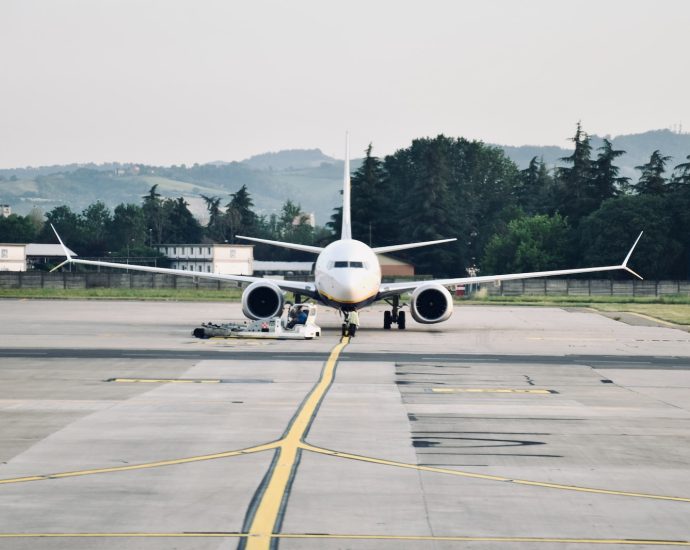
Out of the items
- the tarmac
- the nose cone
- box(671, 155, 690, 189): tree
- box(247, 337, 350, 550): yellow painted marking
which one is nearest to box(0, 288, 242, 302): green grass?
the nose cone

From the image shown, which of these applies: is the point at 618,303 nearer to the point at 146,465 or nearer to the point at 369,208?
the point at 146,465

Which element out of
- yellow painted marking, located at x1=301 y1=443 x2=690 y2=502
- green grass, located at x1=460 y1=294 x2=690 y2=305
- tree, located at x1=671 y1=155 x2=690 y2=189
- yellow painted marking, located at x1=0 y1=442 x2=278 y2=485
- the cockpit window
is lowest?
green grass, located at x1=460 y1=294 x2=690 y2=305

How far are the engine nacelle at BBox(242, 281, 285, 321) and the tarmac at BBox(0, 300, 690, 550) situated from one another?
36.8ft

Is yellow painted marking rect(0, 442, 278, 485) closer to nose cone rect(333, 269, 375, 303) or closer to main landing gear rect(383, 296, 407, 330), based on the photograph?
nose cone rect(333, 269, 375, 303)

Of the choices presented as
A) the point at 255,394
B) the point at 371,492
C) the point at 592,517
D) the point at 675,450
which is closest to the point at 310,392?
the point at 255,394

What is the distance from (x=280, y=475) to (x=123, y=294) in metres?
80.1

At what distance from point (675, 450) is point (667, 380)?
13474 millimetres

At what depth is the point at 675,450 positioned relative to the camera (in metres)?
20.2

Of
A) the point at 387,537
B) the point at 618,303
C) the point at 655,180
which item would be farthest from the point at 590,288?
the point at 387,537

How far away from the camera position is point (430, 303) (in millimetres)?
54375

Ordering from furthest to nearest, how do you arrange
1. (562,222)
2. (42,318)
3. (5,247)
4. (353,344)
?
(5,247), (562,222), (42,318), (353,344)

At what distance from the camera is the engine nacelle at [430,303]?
177ft

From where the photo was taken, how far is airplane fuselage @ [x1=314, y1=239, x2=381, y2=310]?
50281 mm

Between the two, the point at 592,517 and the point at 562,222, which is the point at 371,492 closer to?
the point at 592,517
